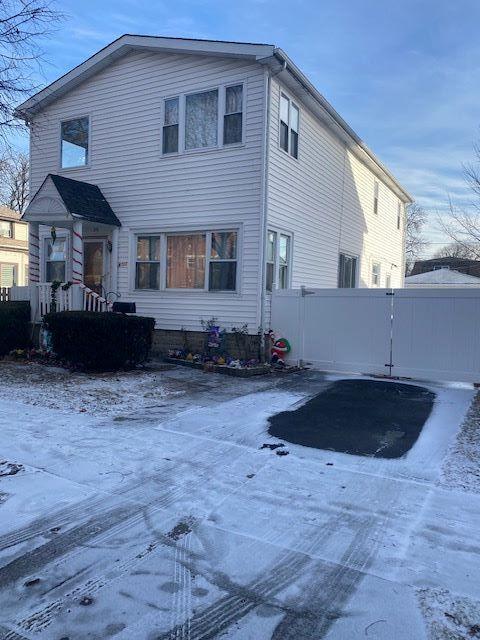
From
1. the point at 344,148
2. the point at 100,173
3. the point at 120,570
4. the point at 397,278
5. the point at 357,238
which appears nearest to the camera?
the point at 120,570

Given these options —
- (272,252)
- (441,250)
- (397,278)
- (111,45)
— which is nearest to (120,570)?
(272,252)

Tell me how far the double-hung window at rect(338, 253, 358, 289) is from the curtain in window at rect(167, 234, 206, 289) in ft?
18.8

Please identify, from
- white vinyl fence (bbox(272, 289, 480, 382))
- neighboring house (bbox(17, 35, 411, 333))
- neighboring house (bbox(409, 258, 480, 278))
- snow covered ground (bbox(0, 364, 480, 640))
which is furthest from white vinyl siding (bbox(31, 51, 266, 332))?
neighboring house (bbox(409, 258, 480, 278))

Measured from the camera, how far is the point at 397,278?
2295 centimetres

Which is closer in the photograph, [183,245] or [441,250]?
[183,245]

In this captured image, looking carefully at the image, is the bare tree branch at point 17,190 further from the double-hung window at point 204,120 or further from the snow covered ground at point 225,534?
the snow covered ground at point 225,534

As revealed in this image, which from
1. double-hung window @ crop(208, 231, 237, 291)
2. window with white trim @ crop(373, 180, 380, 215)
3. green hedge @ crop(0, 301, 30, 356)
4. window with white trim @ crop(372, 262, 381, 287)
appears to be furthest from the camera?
window with white trim @ crop(372, 262, 381, 287)

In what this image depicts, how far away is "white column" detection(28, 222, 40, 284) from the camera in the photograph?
12195 mm

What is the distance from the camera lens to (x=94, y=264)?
12.8 metres

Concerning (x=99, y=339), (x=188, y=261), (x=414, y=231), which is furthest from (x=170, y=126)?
(x=414, y=231)

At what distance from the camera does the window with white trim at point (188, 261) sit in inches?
422

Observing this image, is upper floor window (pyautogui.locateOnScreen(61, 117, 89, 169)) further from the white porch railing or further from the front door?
the white porch railing

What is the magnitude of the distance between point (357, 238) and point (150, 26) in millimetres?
8933

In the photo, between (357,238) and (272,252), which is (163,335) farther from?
(357,238)
